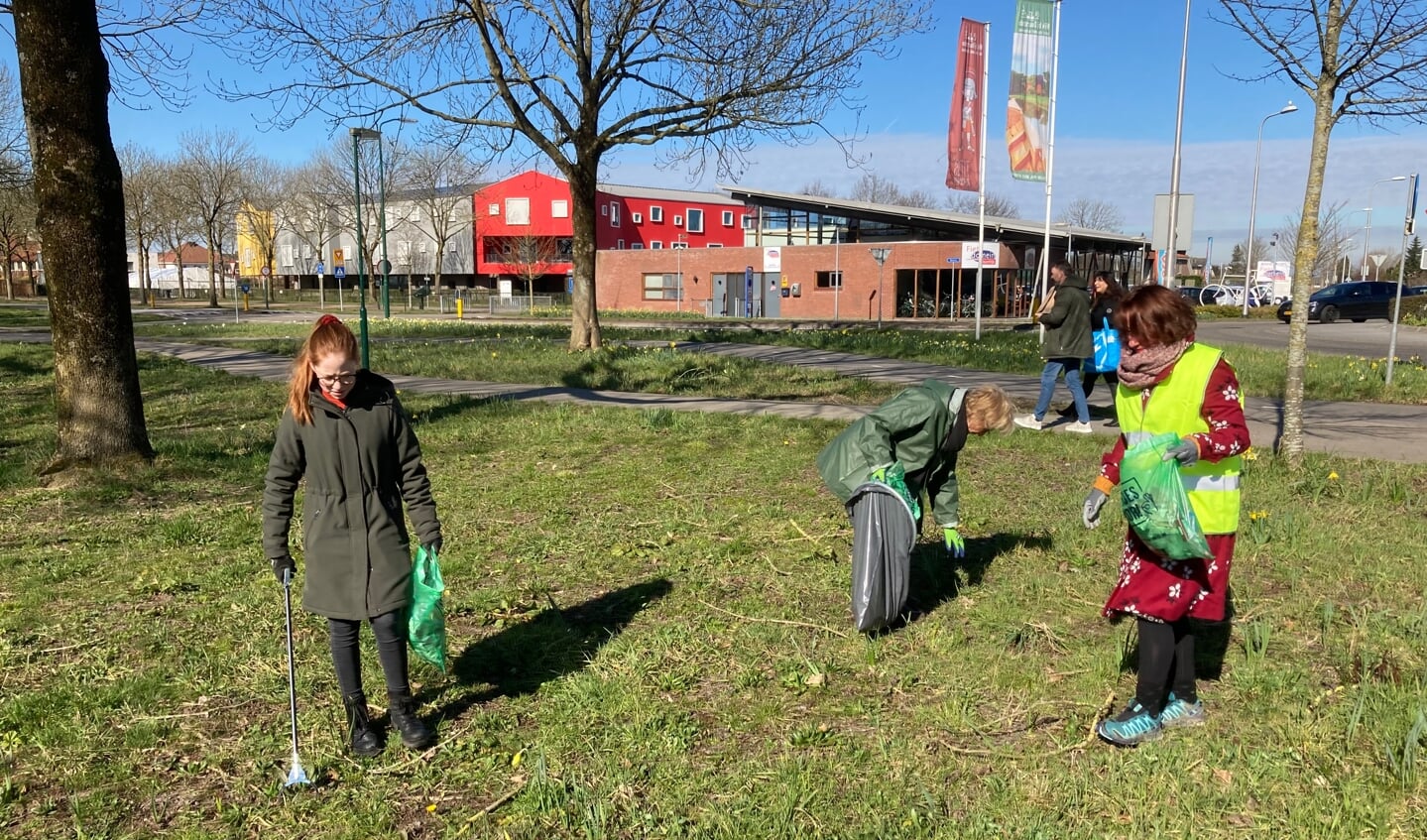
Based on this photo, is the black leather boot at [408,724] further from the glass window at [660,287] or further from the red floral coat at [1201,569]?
the glass window at [660,287]

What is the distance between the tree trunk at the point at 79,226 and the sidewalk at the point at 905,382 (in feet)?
16.1

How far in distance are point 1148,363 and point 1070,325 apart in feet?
20.9

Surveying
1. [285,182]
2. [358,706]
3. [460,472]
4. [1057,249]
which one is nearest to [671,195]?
[285,182]

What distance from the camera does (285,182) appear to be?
202 feet

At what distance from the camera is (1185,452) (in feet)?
9.89

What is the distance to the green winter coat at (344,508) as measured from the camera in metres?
3.23

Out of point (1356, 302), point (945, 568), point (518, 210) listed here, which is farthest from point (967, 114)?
point (518, 210)

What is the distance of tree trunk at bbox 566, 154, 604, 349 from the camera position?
1631 centimetres

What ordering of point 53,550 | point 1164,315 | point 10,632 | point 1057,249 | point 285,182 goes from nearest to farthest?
point 1164,315
point 10,632
point 53,550
point 1057,249
point 285,182

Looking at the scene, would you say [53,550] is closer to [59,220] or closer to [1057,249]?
[59,220]

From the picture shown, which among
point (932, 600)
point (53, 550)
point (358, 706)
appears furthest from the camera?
point (53, 550)

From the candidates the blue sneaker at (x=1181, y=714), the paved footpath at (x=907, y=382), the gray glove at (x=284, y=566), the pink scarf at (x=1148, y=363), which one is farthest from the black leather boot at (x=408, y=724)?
the paved footpath at (x=907, y=382)

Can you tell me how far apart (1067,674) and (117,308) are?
7254mm

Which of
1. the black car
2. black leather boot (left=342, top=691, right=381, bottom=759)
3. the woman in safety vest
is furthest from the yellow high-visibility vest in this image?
the black car
